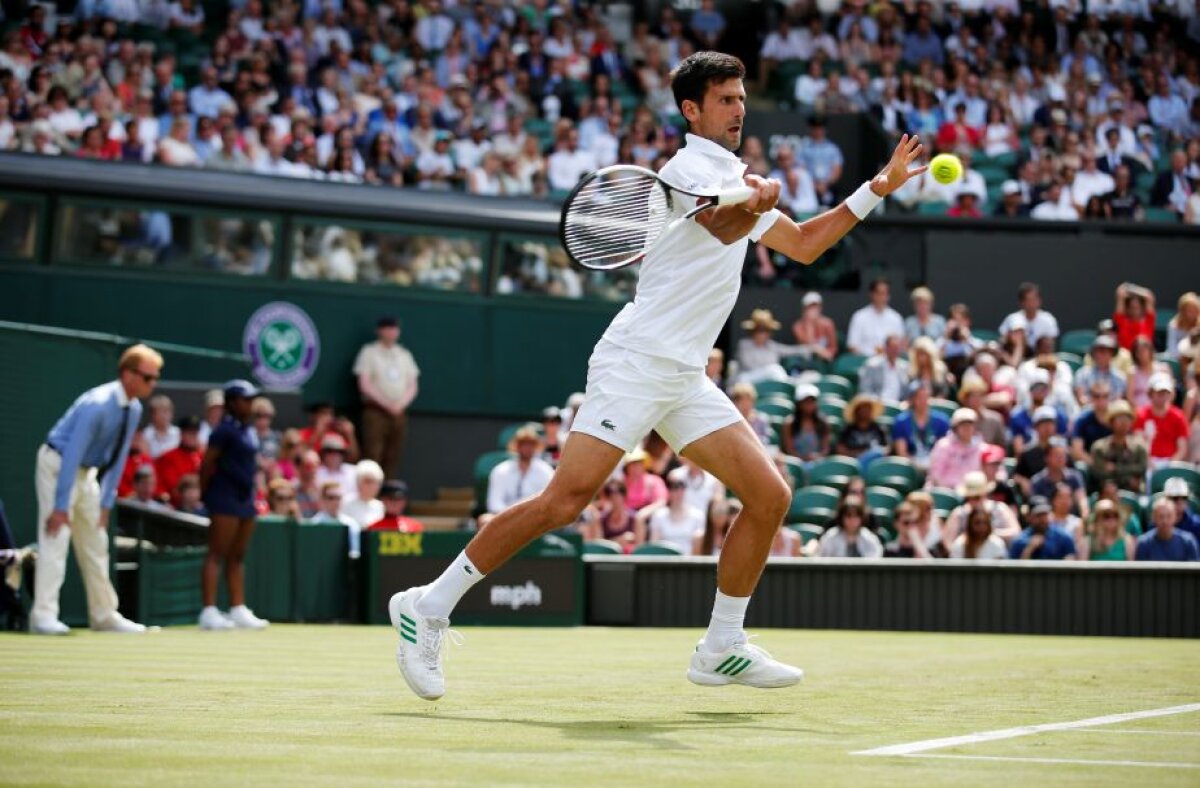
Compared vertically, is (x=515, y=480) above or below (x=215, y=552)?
above

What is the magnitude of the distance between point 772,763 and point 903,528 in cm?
1087

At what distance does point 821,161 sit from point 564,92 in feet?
11.0

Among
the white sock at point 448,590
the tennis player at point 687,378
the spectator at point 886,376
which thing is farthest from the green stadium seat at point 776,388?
the white sock at point 448,590

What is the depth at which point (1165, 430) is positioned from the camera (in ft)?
56.3

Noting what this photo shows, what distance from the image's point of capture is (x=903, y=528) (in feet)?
51.6

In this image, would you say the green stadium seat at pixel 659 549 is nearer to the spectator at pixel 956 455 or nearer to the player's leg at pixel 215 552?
the spectator at pixel 956 455

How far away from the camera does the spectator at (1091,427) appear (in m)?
17.1

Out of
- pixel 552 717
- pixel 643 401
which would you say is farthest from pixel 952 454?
pixel 552 717

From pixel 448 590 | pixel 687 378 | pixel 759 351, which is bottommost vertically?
pixel 448 590

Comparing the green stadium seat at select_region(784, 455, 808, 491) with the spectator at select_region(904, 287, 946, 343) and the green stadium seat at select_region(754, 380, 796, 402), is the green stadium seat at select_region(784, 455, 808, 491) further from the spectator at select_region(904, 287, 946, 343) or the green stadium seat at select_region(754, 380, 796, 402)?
the spectator at select_region(904, 287, 946, 343)

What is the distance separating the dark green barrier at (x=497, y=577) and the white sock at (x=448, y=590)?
862cm

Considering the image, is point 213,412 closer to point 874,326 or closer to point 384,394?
point 384,394

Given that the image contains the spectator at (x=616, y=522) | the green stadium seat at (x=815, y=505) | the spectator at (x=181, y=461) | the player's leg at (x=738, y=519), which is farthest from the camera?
the spectator at (x=616, y=522)

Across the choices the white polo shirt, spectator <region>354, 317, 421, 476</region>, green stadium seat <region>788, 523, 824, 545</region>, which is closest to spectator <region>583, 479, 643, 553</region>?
green stadium seat <region>788, 523, 824, 545</region>
